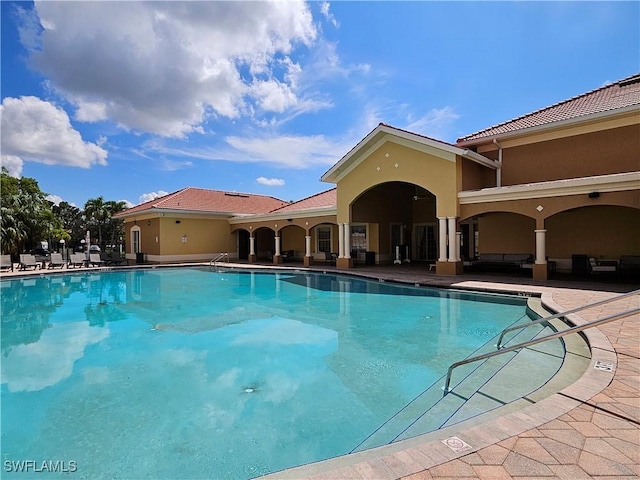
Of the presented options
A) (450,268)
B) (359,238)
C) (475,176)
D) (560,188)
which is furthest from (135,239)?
(560,188)

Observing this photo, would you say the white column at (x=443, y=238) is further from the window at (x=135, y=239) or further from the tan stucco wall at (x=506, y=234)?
the window at (x=135, y=239)

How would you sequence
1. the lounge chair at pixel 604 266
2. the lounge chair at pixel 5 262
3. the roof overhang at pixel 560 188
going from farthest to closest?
A: the lounge chair at pixel 5 262 → the lounge chair at pixel 604 266 → the roof overhang at pixel 560 188

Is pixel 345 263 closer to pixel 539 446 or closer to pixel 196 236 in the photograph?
pixel 196 236

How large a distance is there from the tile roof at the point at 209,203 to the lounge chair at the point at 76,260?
4830 mm

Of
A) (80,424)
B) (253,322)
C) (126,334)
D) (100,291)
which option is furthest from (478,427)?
(100,291)

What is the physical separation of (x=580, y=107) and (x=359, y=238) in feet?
42.0

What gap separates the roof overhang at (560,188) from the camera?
10.9 metres

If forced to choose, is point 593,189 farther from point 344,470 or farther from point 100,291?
point 100,291

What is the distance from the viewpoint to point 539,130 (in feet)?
47.8

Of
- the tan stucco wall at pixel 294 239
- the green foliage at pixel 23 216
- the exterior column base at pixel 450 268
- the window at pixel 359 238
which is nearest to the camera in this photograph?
the exterior column base at pixel 450 268

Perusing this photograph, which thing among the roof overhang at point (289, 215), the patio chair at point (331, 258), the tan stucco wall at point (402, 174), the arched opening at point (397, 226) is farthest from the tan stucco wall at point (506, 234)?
the patio chair at point (331, 258)

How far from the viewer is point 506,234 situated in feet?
55.0

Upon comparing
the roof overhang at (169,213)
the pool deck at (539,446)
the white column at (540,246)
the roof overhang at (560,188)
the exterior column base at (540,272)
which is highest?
the roof overhang at (169,213)

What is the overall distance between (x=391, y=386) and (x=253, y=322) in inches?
197
